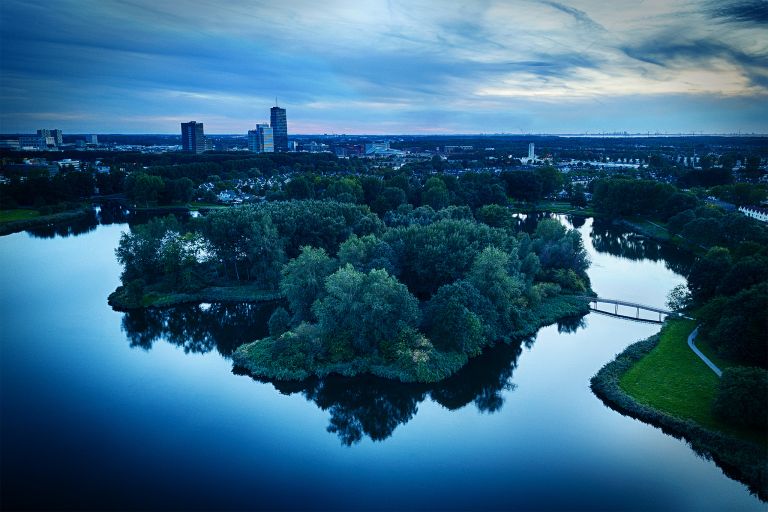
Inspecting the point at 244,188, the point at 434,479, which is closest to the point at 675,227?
the point at 434,479

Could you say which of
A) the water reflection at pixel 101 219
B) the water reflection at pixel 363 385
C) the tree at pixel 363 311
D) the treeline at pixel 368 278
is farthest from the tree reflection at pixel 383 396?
the water reflection at pixel 101 219

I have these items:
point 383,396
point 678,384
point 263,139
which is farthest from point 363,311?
point 263,139

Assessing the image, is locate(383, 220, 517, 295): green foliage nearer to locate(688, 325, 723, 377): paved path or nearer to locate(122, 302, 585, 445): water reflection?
locate(122, 302, 585, 445): water reflection

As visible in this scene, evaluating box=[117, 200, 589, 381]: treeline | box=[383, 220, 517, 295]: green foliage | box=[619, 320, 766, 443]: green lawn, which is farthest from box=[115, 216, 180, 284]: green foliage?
box=[619, 320, 766, 443]: green lawn

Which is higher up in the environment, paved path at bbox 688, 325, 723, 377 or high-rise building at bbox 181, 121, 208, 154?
high-rise building at bbox 181, 121, 208, 154

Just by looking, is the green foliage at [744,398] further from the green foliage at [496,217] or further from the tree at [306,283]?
the green foliage at [496,217]

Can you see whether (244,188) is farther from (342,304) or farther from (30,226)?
(342,304)

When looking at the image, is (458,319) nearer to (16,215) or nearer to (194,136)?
(16,215)
